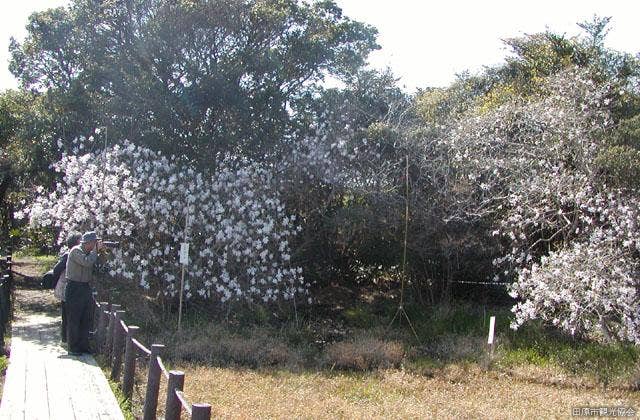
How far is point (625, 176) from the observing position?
9703mm

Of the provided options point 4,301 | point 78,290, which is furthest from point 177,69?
point 78,290

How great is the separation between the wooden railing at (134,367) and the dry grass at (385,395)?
852 mm

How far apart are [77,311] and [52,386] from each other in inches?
67.4

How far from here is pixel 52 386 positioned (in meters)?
6.80

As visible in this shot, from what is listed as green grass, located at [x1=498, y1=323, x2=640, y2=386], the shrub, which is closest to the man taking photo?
the shrub

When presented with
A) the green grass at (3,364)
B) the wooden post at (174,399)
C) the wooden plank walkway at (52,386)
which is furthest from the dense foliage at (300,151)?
the wooden post at (174,399)

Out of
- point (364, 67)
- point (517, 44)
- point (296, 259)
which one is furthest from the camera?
point (517, 44)

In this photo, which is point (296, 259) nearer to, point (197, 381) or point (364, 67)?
point (364, 67)

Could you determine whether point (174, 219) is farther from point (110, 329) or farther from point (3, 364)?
point (3, 364)

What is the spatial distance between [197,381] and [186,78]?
760 centimetres

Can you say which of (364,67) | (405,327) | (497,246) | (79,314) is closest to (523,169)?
(497,246)

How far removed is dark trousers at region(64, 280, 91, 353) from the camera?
330 inches

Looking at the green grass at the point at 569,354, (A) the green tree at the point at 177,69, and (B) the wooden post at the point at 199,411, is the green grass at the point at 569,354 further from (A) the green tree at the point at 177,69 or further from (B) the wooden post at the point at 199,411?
(B) the wooden post at the point at 199,411

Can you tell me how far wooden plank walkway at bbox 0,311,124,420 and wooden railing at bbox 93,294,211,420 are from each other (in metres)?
Answer: 0.24
